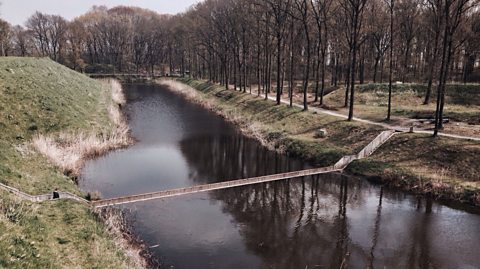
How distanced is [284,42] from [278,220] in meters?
32.2

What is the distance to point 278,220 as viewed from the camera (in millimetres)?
19156

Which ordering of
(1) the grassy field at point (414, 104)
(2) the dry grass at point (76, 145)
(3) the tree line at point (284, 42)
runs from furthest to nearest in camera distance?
1. (3) the tree line at point (284, 42)
2. (1) the grassy field at point (414, 104)
3. (2) the dry grass at point (76, 145)

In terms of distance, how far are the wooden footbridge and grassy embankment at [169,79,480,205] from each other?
2.32 ft

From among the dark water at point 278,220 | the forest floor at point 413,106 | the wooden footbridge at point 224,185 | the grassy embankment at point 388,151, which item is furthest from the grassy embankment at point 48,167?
the forest floor at point 413,106

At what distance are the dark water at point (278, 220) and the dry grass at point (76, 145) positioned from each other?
3.59 feet

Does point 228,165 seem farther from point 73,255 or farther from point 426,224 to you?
point 73,255

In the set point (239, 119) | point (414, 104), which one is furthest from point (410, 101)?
point (239, 119)

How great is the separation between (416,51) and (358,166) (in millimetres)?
49024

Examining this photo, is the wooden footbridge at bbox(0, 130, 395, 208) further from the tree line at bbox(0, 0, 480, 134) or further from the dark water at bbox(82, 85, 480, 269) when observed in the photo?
the tree line at bbox(0, 0, 480, 134)

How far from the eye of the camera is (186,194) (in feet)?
72.7

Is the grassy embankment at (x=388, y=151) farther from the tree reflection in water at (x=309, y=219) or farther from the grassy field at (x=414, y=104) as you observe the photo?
the grassy field at (x=414, y=104)

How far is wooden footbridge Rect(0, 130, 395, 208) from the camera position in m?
17.2

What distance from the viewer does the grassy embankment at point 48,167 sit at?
11.6 metres

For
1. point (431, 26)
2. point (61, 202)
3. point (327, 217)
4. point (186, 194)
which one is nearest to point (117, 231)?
point (61, 202)
